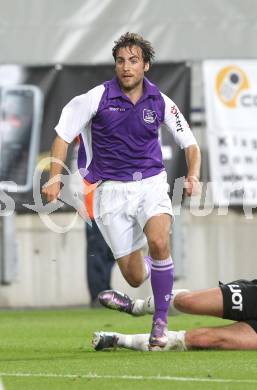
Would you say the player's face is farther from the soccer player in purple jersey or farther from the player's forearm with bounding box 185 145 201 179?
the player's forearm with bounding box 185 145 201 179

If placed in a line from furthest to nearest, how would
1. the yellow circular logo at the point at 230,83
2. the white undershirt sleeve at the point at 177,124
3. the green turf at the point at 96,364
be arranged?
the yellow circular logo at the point at 230,83, the white undershirt sleeve at the point at 177,124, the green turf at the point at 96,364

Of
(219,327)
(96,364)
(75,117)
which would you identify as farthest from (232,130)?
(96,364)

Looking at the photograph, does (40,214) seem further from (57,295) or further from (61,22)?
(61,22)

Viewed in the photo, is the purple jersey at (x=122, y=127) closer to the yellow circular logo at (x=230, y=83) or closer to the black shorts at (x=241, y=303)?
the black shorts at (x=241, y=303)

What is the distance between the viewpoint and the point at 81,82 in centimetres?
1703

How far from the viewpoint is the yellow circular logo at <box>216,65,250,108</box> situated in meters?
17.2

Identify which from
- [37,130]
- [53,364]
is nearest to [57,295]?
[37,130]

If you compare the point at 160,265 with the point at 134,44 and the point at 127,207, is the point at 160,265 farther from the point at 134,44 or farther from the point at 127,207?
the point at 134,44

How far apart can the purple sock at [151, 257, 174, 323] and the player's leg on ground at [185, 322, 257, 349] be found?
0.42 metres

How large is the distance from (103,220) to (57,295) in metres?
6.58

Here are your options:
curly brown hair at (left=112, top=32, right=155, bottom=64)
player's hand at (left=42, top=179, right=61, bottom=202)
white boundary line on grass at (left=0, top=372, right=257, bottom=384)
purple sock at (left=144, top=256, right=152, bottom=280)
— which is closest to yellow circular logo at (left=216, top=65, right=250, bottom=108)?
purple sock at (left=144, top=256, right=152, bottom=280)

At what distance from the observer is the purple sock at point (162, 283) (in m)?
10.1

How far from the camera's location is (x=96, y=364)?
903cm

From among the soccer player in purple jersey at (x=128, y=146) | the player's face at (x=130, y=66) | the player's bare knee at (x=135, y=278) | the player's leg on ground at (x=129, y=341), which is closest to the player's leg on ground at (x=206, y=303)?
the player's leg on ground at (x=129, y=341)
